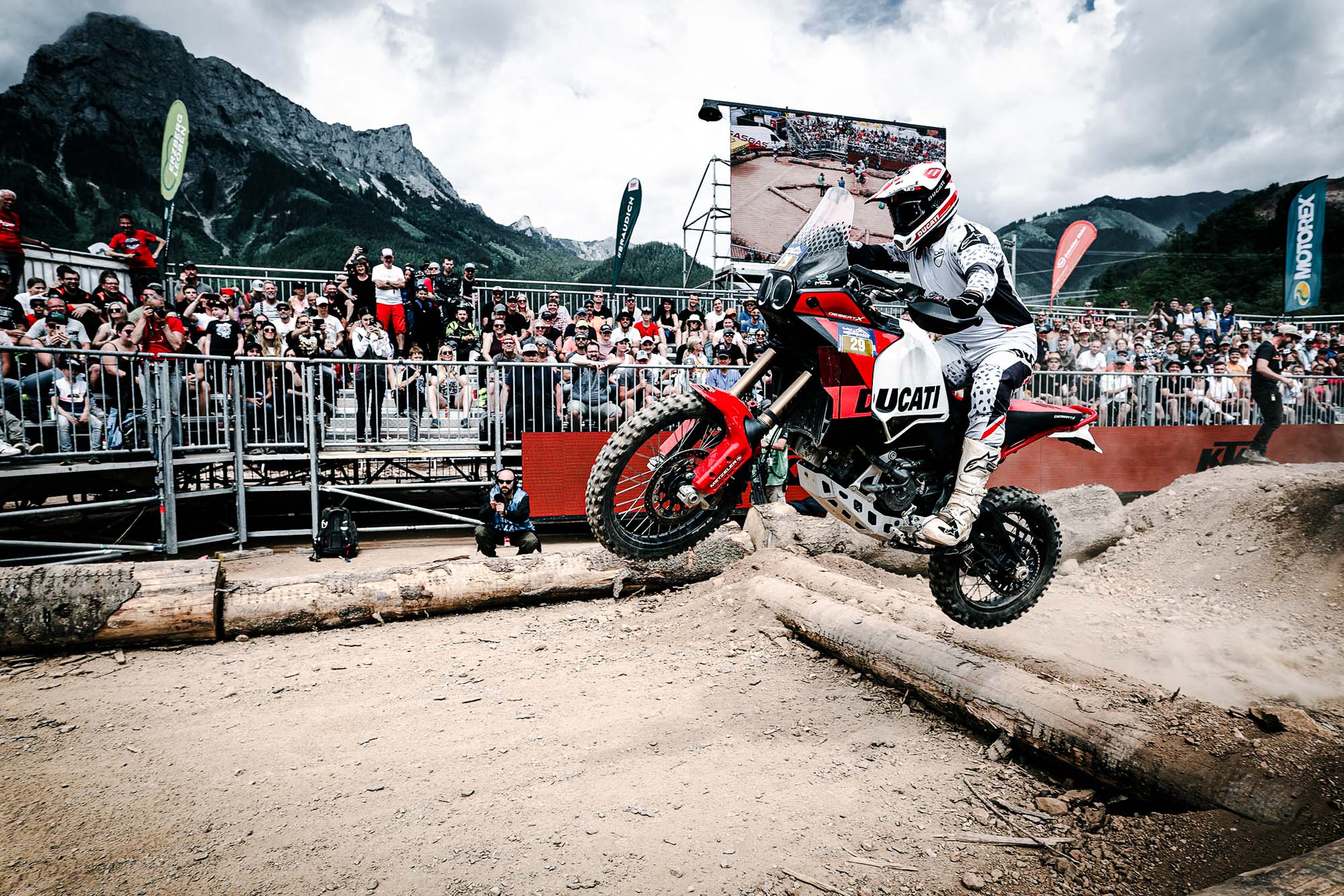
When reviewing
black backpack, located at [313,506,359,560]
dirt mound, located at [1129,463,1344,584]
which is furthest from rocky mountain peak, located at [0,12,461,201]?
dirt mound, located at [1129,463,1344,584]

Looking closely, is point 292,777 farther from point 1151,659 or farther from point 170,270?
point 170,270

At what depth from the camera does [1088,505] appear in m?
8.55

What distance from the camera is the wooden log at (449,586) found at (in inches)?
221

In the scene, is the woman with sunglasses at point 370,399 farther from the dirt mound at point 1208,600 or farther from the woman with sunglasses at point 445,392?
the dirt mound at point 1208,600

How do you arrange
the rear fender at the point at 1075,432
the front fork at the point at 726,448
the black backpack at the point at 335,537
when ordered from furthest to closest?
the black backpack at the point at 335,537 < the rear fender at the point at 1075,432 < the front fork at the point at 726,448

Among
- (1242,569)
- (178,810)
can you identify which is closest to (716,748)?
(178,810)

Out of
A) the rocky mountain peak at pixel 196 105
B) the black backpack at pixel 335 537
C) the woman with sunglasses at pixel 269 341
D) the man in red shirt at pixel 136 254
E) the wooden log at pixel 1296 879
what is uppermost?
the rocky mountain peak at pixel 196 105

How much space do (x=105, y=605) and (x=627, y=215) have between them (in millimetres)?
13014

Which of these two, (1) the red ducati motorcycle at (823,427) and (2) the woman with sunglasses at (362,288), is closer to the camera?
(1) the red ducati motorcycle at (823,427)

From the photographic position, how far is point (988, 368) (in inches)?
162

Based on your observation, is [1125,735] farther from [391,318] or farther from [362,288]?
[362,288]

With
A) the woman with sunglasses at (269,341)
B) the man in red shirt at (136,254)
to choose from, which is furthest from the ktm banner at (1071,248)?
the man in red shirt at (136,254)

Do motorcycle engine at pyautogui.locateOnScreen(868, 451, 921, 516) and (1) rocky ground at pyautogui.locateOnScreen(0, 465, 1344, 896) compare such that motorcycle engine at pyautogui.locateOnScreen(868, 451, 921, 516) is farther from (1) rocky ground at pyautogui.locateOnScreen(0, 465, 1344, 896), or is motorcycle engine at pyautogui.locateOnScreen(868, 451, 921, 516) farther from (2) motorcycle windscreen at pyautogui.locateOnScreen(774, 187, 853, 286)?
(1) rocky ground at pyautogui.locateOnScreen(0, 465, 1344, 896)

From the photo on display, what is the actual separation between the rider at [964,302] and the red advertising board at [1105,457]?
208 inches
